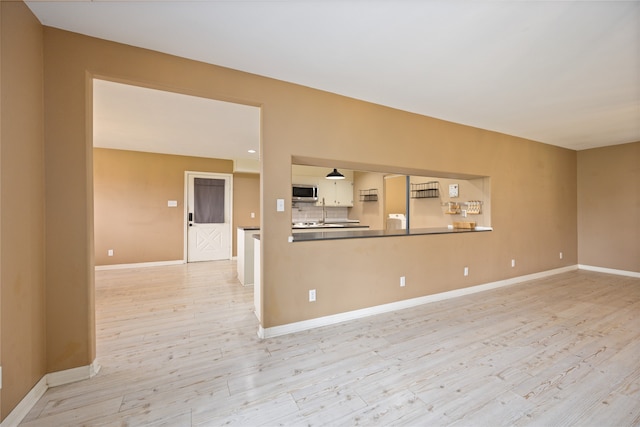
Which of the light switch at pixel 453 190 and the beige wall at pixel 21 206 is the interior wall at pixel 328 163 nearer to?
the beige wall at pixel 21 206

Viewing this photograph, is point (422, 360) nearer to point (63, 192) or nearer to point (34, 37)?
point (63, 192)

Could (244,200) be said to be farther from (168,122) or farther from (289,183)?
(289,183)

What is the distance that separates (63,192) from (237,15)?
5.91 feet

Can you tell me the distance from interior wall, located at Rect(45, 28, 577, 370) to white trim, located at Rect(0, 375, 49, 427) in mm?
142

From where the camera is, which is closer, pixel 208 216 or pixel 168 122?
pixel 168 122

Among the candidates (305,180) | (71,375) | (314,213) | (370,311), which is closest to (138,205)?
(305,180)

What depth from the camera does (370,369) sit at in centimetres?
201

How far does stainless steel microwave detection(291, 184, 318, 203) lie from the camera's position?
686 centimetres

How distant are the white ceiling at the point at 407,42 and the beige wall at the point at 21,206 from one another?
342mm

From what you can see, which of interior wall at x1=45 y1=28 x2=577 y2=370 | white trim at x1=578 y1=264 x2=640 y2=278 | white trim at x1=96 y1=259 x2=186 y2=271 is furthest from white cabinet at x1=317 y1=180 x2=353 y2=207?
white trim at x1=578 y1=264 x2=640 y2=278

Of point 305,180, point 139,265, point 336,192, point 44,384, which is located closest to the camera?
point 44,384

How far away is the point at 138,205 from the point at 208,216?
4.76ft

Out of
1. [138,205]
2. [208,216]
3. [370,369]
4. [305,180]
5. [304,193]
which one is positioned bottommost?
[370,369]

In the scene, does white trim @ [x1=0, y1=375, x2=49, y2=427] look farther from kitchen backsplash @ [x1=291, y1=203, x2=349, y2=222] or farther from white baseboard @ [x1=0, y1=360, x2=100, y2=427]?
kitchen backsplash @ [x1=291, y1=203, x2=349, y2=222]
